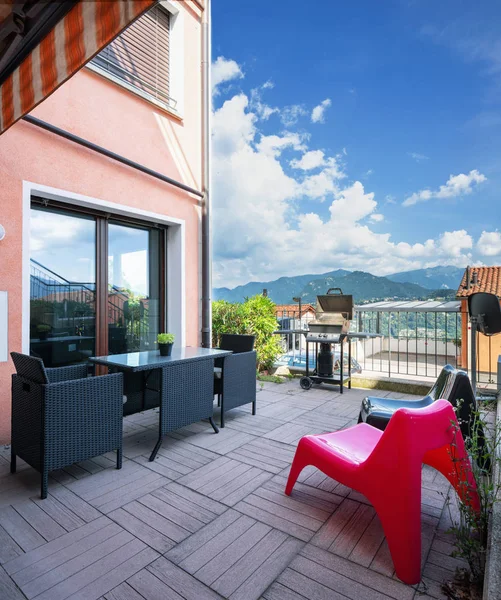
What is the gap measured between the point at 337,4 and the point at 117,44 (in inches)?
625

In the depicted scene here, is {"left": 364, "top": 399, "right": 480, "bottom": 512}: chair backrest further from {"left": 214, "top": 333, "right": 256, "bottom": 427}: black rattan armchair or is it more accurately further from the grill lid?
the grill lid

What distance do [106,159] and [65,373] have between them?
247 cm

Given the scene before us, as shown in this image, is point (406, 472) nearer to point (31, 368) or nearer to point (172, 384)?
point (172, 384)

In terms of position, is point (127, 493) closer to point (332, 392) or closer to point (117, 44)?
point (332, 392)

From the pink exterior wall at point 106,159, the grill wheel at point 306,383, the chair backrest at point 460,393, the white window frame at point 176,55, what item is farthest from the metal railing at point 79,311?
the chair backrest at point 460,393

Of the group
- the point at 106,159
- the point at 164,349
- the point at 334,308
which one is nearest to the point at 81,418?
the point at 164,349

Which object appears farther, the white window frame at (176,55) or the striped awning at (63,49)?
the white window frame at (176,55)

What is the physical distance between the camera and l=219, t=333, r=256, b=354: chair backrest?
4.27 meters

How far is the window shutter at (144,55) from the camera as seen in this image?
435cm

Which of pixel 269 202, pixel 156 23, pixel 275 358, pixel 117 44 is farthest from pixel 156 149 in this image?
pixel 269 202

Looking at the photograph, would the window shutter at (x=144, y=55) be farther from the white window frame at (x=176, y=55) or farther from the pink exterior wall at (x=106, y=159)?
the pink exterior wall at (x=106, y=159)

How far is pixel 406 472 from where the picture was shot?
5.36 ft

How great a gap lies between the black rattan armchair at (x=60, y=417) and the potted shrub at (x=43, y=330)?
47.0 inches

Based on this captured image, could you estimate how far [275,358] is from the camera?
6121 millimetres
